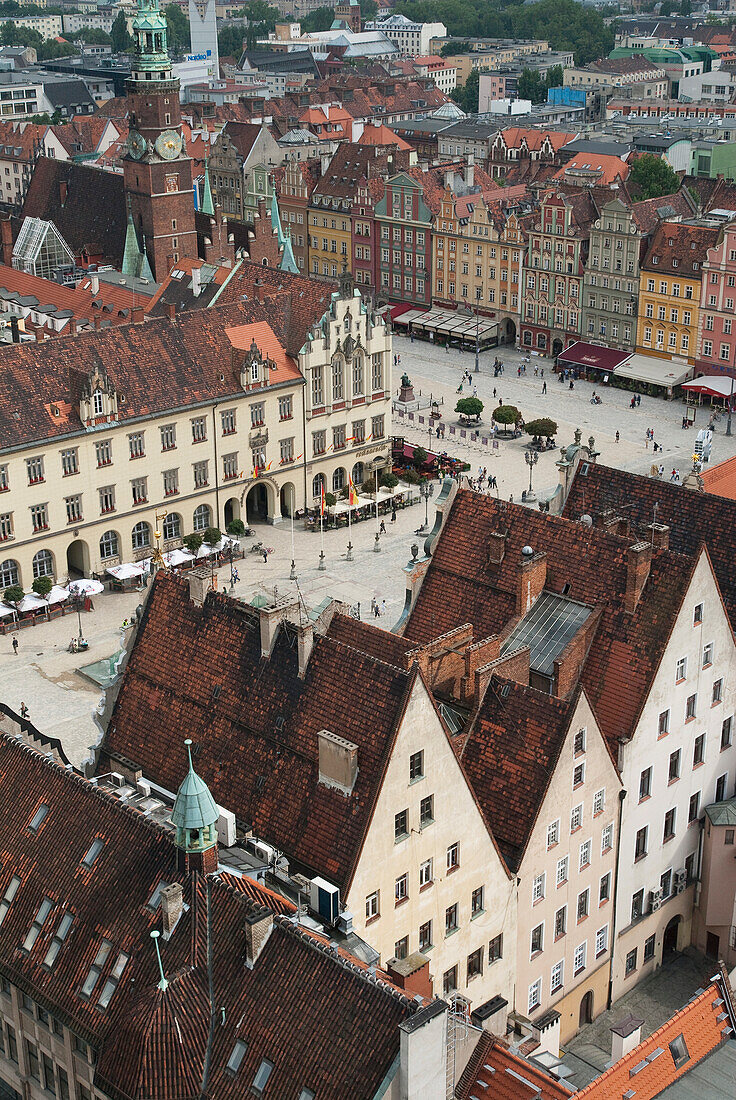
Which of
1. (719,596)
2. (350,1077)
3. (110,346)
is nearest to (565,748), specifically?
(719,596)

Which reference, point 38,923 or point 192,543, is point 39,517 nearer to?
point 192,543

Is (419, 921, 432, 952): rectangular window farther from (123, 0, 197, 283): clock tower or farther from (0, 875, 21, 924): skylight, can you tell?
(123, 0, 197, 283): clock tower

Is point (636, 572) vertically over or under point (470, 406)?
over

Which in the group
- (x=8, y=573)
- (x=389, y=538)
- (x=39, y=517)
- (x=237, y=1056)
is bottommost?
(x=389, y=538)

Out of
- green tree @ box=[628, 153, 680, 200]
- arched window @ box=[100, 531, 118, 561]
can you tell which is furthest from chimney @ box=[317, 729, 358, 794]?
green tree @ box=[628, 153, 680, 200]

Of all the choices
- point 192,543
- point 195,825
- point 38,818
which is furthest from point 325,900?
point 192,543

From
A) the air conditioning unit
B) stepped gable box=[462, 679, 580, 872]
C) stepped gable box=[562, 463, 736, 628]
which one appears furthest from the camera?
stepped gable box=[562, 463, 736, 628]

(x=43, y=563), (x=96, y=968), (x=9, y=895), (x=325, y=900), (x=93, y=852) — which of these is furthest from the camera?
(x=43, y=563)
